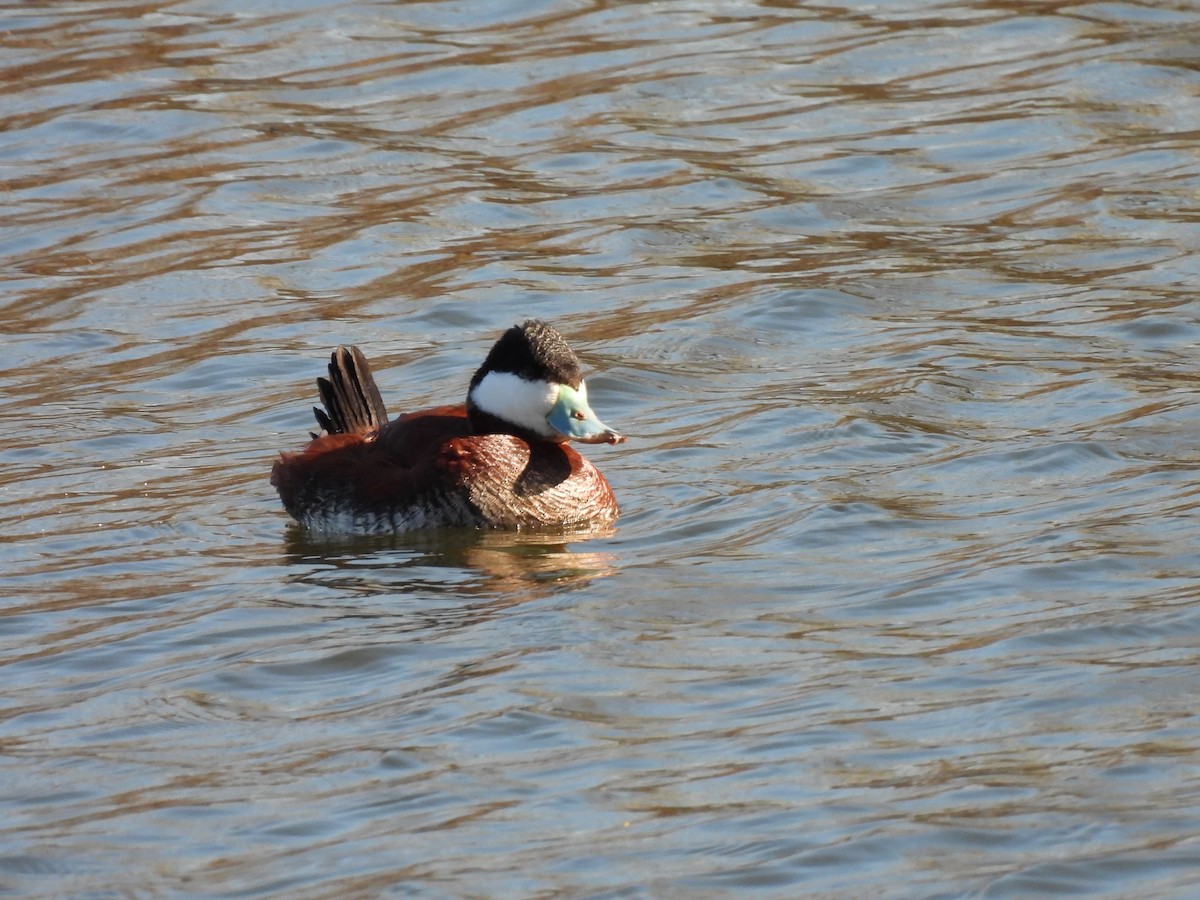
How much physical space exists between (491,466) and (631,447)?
135 centimetres

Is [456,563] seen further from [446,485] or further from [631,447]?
[631,447]

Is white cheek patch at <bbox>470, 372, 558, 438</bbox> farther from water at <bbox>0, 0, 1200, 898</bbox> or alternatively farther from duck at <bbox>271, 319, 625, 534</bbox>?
water at <bbox>0, 0, 1200, 898</bbox>

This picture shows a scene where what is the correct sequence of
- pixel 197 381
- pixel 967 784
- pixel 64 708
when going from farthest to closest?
pixel 197 381, pixel 64 708, pixel 967 784

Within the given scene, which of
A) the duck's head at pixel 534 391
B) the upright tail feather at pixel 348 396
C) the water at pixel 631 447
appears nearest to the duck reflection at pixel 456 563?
the water at pixel 631 447

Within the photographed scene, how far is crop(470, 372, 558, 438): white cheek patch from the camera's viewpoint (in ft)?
29.0

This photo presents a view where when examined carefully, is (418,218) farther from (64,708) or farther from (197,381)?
(64,708)

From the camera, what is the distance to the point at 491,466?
8.84 m

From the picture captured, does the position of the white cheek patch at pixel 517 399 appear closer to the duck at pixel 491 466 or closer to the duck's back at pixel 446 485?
the duck at pixel 491 466

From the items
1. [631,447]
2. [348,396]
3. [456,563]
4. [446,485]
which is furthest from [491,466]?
[631,447]

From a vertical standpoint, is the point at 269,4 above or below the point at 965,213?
above

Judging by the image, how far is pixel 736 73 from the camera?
16.3 meters

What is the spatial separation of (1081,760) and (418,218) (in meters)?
8.89

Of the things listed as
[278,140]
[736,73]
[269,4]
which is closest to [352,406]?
[278,140]

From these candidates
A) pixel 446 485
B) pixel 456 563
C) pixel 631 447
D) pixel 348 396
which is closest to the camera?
pixel 456 563
